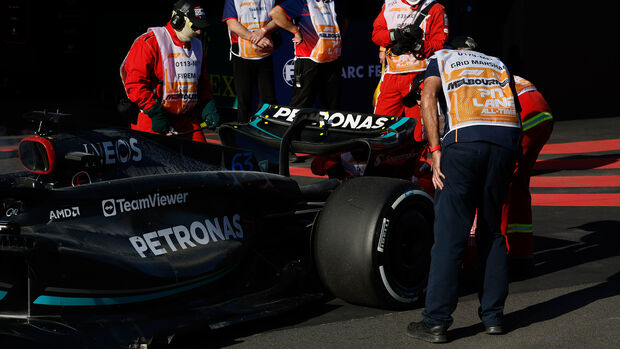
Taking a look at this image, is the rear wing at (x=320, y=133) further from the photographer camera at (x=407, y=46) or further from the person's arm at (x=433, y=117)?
the photographer camera at (x=407, y=46)

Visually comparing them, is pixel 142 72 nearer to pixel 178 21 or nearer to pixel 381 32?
pixel 178 21

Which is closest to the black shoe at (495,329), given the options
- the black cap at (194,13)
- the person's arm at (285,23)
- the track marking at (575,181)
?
the black cap at (194,13)

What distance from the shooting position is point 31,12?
20.2 metres

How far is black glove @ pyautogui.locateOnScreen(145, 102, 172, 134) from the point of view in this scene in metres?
6.79

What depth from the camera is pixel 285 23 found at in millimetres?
10078

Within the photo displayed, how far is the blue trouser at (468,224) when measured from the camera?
15.3ft

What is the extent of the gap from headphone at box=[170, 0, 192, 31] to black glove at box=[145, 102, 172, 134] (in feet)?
1.98

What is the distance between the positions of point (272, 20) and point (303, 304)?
5.73 meters

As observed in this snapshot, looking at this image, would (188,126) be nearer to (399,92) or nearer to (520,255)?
(399,92)

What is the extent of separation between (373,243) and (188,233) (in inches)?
38.2

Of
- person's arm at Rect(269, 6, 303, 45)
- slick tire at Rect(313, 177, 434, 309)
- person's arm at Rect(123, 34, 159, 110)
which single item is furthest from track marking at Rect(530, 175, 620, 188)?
slick tire at Rect(313, 177, 434, 309)

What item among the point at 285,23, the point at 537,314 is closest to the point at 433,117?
the point at 537,314

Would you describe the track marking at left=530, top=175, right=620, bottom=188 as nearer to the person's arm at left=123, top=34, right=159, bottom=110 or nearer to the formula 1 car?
the formula 1 car

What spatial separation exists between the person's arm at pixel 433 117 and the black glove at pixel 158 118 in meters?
2.56
